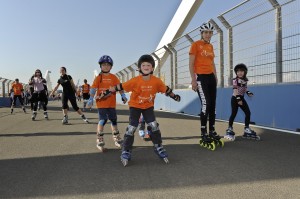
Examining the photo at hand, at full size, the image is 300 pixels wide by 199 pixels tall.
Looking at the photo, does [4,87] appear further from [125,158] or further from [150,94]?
[125,158]

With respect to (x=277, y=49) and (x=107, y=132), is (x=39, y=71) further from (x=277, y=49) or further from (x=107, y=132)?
(x=277, y=49)

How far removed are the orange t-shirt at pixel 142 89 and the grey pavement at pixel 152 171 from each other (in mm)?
767

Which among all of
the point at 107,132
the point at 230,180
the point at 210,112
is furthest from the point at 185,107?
the point at 230,180

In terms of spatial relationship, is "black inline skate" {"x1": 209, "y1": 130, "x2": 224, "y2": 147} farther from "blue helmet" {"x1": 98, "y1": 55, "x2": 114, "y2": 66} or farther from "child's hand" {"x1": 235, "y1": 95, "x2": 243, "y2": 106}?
"blue helmet" {"x1": 98, "y1": 55, "x2": 114, "y2": 66}

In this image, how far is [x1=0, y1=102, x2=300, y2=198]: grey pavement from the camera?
10.3 feet

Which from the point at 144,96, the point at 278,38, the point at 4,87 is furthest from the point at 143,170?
the point at 4,87

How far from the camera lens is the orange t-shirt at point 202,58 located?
18.3 ft

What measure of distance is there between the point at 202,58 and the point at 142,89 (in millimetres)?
1550

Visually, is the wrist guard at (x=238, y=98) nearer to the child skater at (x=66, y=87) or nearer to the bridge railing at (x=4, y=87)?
the child skater at (x=66, y=87)

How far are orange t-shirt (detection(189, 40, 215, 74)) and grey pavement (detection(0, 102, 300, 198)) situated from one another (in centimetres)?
126

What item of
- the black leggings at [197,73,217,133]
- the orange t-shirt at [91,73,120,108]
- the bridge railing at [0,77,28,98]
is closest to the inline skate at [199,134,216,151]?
the black leggings at [197,73,217,133]

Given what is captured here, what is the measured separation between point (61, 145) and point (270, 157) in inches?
134

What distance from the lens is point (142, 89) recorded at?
14.8 feet

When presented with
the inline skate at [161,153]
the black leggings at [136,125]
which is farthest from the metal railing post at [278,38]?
the inline skate at [161,153]
